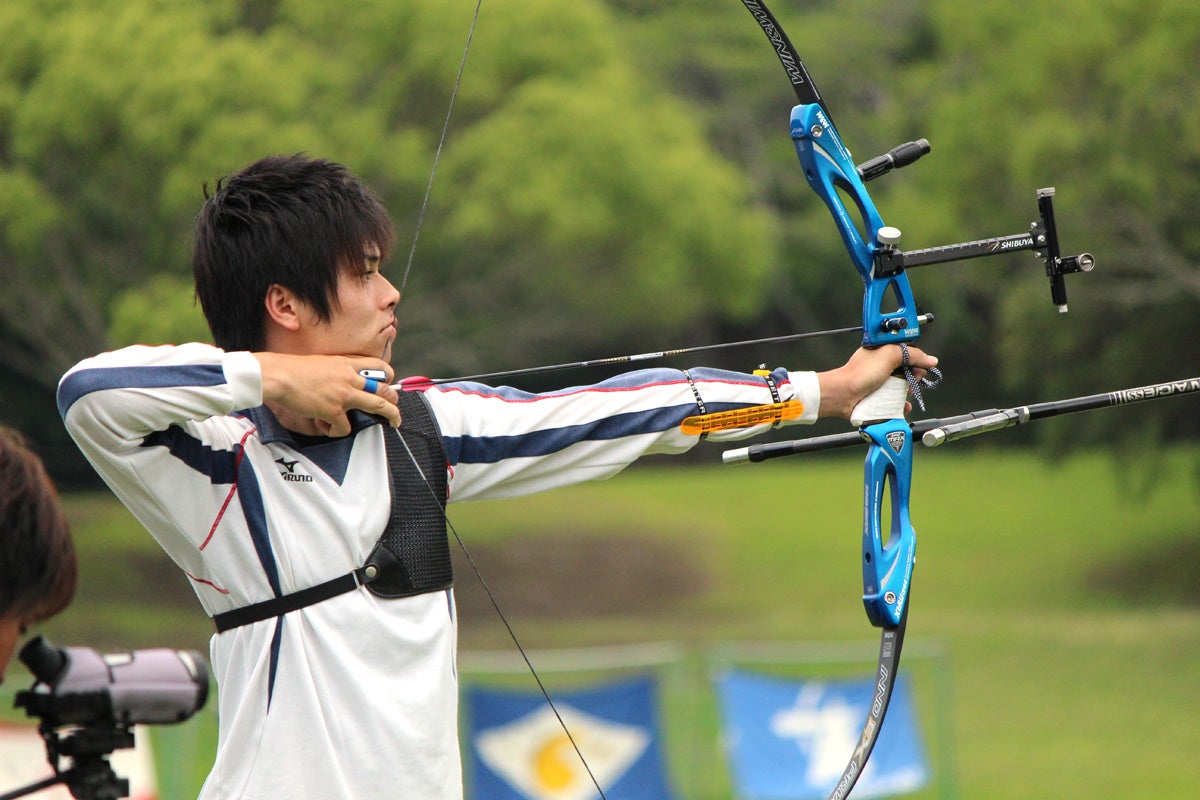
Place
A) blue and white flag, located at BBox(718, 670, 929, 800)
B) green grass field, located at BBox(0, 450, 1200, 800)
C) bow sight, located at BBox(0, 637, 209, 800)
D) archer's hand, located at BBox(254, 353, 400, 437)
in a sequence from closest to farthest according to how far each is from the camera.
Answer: bow sight, located at BBox(0, 637, 209, 800) → archer's hand, located at BBox(254, 353, 400, 437) → blue and white flag, located at BBox(718, 670, 929, 800) → green grass field, located at BBox(0, 450, 1200, 800)

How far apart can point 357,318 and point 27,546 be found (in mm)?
613

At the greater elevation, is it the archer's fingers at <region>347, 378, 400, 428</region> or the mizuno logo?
the archer's fingers at <region>347, 378, 400, 428</region>

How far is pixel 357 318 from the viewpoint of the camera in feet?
6.41

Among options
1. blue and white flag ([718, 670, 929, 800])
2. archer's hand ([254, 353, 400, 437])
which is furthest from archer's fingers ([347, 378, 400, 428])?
blue and white flag ([718, 670, 929, 800])

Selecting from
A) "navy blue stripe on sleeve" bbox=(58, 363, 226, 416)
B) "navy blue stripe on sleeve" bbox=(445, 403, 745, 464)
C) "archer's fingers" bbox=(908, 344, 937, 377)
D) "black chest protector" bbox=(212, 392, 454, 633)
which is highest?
"navy blue stripe on sleeve" bbox=(58, 363, 226, 416)

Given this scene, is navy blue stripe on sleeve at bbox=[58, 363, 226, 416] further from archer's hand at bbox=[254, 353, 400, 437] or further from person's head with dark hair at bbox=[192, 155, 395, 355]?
person's head with dark hair at bbox=[192, 155, 395, 355]

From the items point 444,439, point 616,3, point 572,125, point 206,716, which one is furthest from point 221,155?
point 616,3

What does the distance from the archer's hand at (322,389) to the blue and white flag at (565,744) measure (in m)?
3.42

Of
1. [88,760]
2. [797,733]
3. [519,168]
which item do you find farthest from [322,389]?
[519,168]

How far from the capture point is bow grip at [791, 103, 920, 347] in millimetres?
2092

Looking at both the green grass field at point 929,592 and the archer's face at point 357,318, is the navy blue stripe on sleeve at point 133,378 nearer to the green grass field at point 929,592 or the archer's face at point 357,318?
the archer's face at point 357,318

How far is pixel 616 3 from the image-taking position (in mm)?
19719

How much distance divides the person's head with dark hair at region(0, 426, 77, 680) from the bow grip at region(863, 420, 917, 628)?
42.6 inches

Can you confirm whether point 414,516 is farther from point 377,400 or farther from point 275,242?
point 275,242
